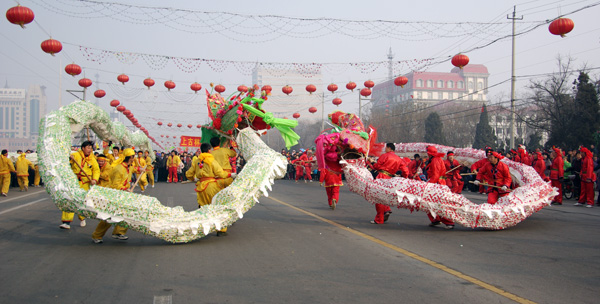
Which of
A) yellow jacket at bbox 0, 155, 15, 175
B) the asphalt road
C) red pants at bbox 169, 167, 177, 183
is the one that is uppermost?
yellow jacket at bbox 0, 155, 15, 175

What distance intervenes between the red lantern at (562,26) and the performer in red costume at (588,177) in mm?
3618

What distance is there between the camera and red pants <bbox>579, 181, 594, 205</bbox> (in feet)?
45.3

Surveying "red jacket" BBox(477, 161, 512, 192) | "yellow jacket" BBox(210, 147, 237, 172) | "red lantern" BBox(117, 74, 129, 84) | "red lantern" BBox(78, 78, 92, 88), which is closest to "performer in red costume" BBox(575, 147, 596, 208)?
"red jacket" BBox(477, 161, 512, 192)

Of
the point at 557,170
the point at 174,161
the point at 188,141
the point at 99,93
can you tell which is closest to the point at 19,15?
the point at 99,93

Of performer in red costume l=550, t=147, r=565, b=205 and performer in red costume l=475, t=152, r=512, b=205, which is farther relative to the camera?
performer in red costume l=550, t=147, r=565, b=205

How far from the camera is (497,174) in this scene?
920cm

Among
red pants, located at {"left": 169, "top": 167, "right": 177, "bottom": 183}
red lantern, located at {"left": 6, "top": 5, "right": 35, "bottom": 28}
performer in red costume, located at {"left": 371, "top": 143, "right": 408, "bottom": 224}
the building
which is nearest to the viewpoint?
performer in red costume, located at {"left": 371, "top": 143, "right": 408, "bottom": 224}

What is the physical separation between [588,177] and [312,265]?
36.8 feet

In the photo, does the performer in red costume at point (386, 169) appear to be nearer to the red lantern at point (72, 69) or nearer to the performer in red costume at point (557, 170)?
the performer in red costume at point (557, 170)

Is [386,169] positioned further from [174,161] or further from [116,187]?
[174,161]

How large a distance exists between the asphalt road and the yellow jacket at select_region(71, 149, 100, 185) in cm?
98

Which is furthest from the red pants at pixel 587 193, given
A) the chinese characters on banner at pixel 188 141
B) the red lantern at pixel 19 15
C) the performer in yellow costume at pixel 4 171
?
the chinese characters on banner at pixel 188 141

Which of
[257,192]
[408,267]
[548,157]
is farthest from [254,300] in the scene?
[548,157]

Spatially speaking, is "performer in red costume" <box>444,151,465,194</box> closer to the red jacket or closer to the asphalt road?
the red jacket
